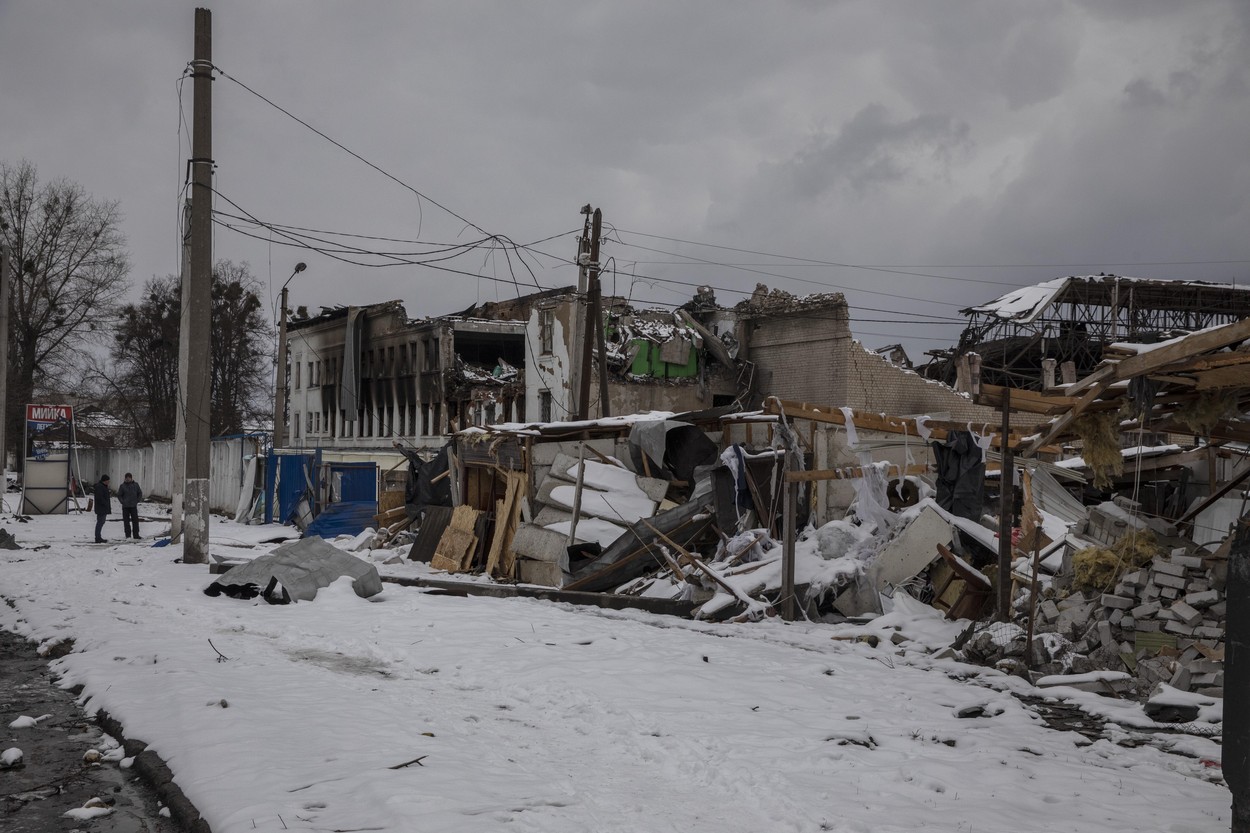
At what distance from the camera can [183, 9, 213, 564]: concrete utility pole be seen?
56.3ft

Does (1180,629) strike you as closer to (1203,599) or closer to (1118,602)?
(1203,599)

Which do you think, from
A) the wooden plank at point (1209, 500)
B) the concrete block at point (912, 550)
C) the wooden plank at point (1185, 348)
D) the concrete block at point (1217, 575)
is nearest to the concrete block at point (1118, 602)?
the concrete block at point (1217, 575)

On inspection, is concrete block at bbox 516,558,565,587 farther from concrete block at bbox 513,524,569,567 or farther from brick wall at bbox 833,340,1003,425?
brick wall at bbox 833,340,1003,425

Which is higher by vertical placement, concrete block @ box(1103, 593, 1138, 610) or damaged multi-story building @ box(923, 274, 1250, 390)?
damaged multi-story building @ box(923, 274, 1250, 390)

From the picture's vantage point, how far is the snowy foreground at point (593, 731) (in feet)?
16.7

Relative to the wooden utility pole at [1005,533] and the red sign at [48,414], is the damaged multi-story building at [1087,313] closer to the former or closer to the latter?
the wooden utility pole at [1005,533]

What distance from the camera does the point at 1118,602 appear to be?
897 centimetres

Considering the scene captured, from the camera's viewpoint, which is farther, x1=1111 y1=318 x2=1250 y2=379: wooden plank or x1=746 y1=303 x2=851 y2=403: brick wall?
x1=746 y1=303 x2=851 y2=403: brick wall

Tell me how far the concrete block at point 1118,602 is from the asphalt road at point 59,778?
7.86 m

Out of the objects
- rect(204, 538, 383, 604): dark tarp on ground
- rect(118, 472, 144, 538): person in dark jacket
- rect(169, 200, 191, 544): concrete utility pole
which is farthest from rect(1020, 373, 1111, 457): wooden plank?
rect(118, 472, 144, 538): person in dark jacket

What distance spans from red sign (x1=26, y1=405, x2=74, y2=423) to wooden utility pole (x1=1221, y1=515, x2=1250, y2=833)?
36.5m

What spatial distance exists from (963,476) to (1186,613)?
13.5 ft

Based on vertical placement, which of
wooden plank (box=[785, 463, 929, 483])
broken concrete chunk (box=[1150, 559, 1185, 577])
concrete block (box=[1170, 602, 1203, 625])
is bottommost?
concrete block (box=[1170, 602, 1203, 625])

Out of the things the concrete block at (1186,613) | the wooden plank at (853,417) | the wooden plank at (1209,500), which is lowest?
the concrete block at (1186,613)
